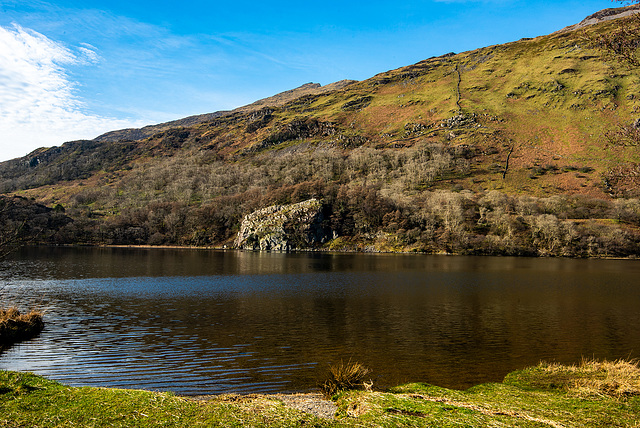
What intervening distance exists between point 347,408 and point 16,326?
25933mm

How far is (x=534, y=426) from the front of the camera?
9383 mm

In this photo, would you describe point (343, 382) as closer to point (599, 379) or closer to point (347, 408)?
point (347, 408)

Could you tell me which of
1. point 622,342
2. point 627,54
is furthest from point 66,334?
point 622,342

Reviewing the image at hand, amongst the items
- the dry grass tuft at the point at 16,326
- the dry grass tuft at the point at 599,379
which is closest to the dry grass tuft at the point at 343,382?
the dry grass tuft at the point at 599,379

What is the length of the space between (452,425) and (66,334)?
1094 inches

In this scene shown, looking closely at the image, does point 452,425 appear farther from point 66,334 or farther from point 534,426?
point 66,334

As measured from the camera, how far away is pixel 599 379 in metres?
14.4

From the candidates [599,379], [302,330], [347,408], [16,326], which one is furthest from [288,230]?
[347,408]

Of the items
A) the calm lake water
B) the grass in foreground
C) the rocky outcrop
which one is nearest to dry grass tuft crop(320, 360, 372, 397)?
the grass in foreground

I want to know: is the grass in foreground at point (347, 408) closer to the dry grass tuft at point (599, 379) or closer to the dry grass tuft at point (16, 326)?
the dry grass tuft at point (599, 379)

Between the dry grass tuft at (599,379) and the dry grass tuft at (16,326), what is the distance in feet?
101

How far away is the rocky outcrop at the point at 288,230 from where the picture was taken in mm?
153375

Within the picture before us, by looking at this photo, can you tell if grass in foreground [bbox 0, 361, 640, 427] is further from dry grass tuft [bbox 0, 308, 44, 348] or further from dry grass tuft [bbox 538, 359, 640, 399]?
dry grass tuft [bbox 0, 308, 44, 348]

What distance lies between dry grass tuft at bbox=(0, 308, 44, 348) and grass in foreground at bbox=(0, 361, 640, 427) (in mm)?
14028
